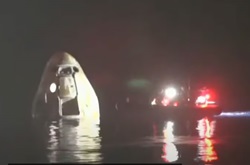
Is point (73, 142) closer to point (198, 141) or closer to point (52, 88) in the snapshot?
point (52, 88)

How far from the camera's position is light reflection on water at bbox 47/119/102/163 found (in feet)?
10.4

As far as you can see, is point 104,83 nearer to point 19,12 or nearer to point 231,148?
point 19,12

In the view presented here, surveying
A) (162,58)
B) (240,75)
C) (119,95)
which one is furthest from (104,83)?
(240,75)

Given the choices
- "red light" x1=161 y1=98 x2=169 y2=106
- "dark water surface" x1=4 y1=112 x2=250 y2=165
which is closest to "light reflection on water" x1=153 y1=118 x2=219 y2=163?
"dark water surface" x1=4 y1=112 x2=250 y2=165

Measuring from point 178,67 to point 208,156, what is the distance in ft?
3.99

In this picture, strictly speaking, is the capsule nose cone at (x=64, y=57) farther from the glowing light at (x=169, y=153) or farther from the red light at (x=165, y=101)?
the glowing light at (x=169, y=153)

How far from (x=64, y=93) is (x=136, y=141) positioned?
2.36 feet

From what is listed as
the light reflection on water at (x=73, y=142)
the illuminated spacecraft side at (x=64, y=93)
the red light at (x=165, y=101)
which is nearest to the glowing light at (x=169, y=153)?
the light reflection on water at (x=73, y=142)

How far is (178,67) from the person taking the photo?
4312mm

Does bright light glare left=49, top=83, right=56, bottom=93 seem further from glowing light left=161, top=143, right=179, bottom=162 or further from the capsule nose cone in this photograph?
glowing light left=161, top=143, right=179, bottom=162

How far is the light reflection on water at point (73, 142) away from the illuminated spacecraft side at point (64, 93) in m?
0.07

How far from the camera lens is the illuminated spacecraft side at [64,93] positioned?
3.93 meters

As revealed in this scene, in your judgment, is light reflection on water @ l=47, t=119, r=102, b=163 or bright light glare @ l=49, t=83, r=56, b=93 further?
bright light glare @ l=49, t=83, r=56, b=93

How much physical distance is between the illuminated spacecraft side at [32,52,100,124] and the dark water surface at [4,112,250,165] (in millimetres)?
88
